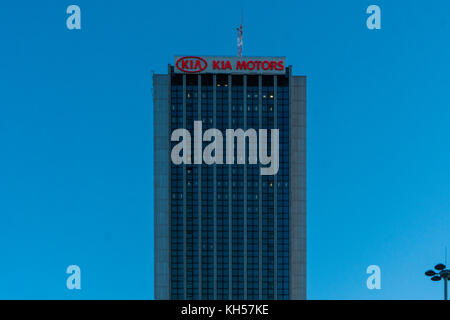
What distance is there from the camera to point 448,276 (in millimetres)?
55781
